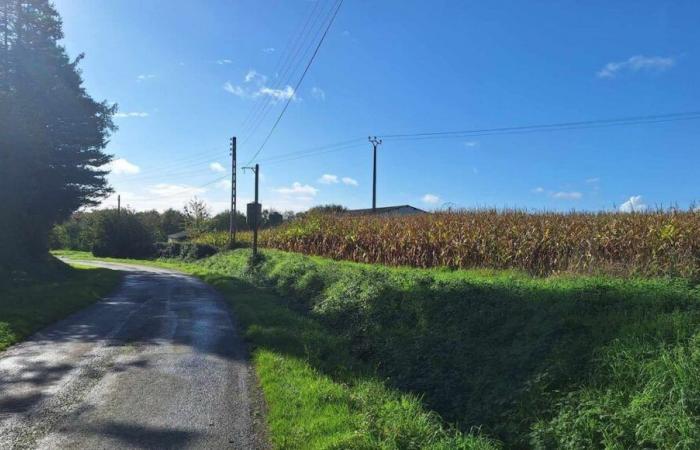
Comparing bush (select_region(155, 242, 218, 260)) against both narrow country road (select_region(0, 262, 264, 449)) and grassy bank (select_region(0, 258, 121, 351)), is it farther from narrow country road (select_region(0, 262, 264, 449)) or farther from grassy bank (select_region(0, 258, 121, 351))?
narrow country road (select_region(0, 262, 264, 449))

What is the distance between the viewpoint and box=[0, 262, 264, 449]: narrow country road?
5.39 meters

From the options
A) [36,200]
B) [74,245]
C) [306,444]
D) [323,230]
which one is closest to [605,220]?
Result: [306,444]

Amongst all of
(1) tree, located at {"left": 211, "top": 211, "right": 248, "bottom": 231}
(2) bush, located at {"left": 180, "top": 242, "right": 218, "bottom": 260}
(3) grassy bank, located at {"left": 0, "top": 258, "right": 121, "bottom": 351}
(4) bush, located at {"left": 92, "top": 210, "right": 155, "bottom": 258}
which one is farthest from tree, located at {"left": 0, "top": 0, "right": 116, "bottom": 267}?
(1) tree, located at {"left": 211, "top": 211, "right": 248, "bottom": 231}

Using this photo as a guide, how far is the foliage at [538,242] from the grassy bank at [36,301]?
10.3 metres

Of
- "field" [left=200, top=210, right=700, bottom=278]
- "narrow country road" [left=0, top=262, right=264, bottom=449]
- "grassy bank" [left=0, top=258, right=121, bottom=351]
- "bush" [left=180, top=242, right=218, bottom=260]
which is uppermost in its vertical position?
"field" [left=200, top=210, right=700, bottom=278]

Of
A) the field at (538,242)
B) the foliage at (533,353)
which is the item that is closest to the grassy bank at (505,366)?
the foliage at (533,353)

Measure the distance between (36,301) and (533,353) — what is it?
1395cm

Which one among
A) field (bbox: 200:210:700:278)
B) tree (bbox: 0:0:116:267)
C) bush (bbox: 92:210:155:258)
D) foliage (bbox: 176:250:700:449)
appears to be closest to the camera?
foliage (bbox: 176:250:700:449)

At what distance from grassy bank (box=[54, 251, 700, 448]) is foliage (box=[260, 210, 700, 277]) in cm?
239

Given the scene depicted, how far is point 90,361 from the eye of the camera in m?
8.48

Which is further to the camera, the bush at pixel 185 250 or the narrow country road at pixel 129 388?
the bush at pixel 185 250

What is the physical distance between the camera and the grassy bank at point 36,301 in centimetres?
1102

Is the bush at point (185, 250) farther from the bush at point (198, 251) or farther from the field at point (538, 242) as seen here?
the field at point (538, 242)

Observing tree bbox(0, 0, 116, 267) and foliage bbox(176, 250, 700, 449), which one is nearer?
foliage bbox(176, 250, 700, 449)
